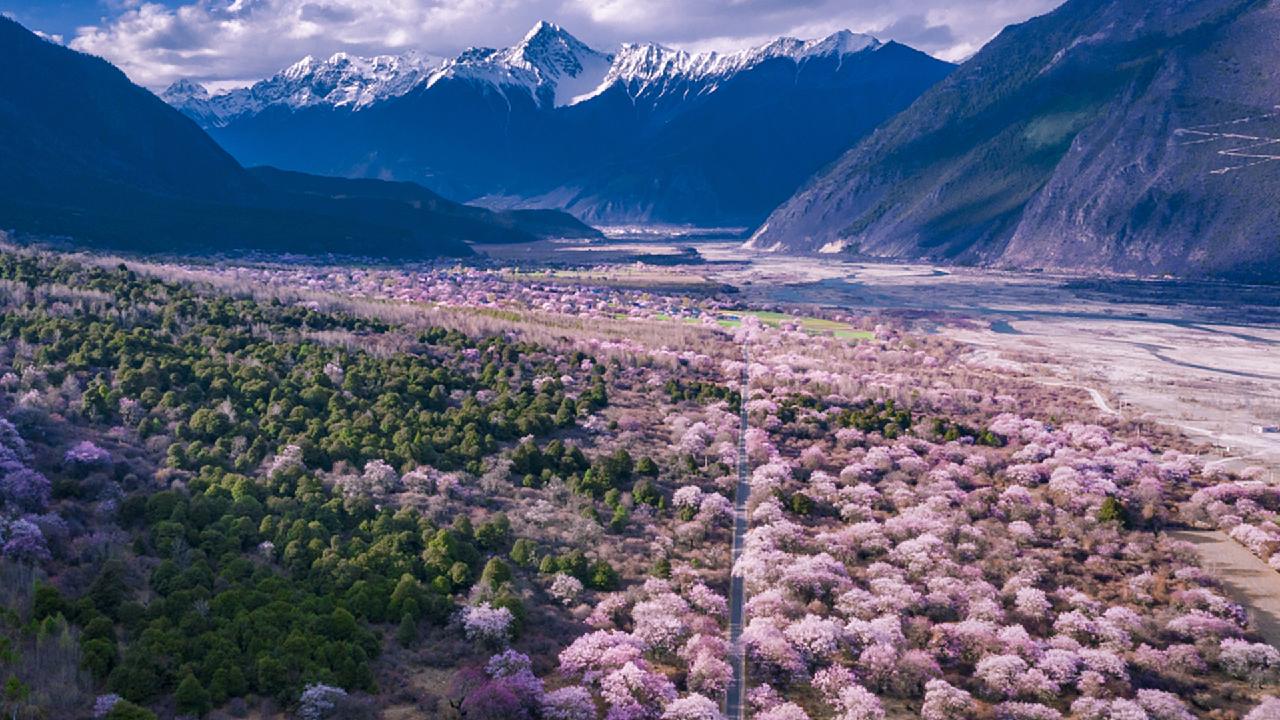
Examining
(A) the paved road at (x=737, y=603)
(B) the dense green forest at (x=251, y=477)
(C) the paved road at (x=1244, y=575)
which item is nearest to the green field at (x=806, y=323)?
(B) the dense green forest at (x=251, y=477)

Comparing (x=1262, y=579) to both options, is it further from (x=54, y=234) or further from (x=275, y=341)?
(x=54, y=234)

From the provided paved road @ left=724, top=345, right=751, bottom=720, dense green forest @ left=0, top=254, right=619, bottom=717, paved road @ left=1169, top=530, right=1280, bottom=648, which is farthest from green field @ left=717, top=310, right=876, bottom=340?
paved road @ left=1169, top=530, right=1280, bottom=648

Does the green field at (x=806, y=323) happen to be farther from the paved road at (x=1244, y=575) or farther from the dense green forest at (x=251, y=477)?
the paved road at (x=1244, y=575)

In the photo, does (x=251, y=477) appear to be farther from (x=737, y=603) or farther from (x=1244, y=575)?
(x=1244, y=575)

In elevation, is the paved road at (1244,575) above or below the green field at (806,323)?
below

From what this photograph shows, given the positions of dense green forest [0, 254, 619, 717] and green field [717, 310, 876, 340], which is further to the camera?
green field [717, 310, 876, 340]

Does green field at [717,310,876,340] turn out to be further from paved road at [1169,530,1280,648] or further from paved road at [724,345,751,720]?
paved road at [1169,530,1280,648]
